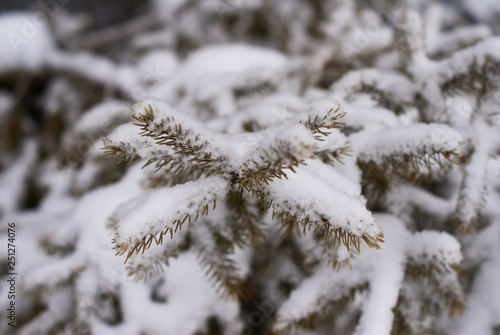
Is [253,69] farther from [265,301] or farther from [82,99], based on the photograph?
[82,99]

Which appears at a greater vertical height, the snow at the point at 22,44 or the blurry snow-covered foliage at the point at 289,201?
the snow at the point at 22,44

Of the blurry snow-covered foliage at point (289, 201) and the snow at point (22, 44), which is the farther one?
the snow at point (22, 44)

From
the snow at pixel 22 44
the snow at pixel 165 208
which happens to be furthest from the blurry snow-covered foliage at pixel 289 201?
the snow at pixel 22 44

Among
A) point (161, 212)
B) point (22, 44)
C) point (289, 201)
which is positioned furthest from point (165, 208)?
point (22, 44)

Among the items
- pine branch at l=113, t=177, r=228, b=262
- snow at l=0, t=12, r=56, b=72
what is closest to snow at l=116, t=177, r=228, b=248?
pine branch at l=113, t=177, r=228, b=262

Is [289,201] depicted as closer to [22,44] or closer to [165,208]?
[165,208]

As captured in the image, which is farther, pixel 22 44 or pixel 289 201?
pixel 22 44

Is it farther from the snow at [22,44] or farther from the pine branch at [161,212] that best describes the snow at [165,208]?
the snow at [22,44]

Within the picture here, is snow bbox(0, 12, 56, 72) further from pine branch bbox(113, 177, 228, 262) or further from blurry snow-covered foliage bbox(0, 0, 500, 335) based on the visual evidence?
pine branch bbox(113, 177, 228, 262)

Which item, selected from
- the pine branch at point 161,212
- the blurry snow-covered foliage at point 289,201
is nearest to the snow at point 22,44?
the blurry snow-covered foliage at point 289,201

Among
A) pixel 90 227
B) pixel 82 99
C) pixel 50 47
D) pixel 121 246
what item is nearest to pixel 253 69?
pixel 90 227

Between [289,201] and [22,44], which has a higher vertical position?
[22,44]
